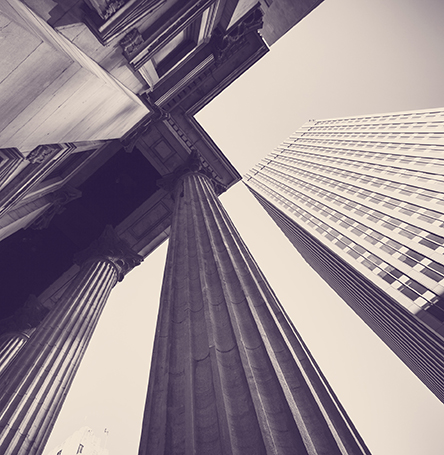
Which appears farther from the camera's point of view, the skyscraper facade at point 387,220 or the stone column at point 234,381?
the skyscraper facade at point 387,220

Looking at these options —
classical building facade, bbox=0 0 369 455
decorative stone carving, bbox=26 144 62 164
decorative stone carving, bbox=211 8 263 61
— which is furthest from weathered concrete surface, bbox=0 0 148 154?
decorative stone carving, bbox=211 8 263 61

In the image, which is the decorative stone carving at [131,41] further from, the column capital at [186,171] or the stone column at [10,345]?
the stone column at [10,345]

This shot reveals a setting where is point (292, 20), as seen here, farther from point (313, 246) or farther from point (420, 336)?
point (313, 246)

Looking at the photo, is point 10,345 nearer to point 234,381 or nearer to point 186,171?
point 186,171

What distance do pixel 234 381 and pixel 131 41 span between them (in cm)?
944

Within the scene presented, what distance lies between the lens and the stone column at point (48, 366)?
36.4 feet

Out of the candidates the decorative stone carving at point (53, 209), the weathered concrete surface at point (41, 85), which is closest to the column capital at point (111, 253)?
the decorative stone carving at point (53, 209)

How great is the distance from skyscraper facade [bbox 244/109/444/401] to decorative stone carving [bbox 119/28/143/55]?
4232cm

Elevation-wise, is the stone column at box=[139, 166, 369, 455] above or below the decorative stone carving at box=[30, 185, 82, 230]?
below

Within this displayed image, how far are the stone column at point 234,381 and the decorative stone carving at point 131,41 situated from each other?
23.0 feet

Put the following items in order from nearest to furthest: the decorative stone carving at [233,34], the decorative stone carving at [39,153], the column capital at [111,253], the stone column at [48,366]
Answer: the decorative stone carving at [39,153] → the stone column at [48,366] → the decorative stone carving at [233,34] → the column capital at [111,253]

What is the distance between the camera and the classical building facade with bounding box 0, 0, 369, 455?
4.42 m

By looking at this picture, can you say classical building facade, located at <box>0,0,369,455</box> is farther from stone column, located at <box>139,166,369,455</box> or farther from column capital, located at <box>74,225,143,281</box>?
column capital, located at <box>74,225,143,281</box>

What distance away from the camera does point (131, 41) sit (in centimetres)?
918
